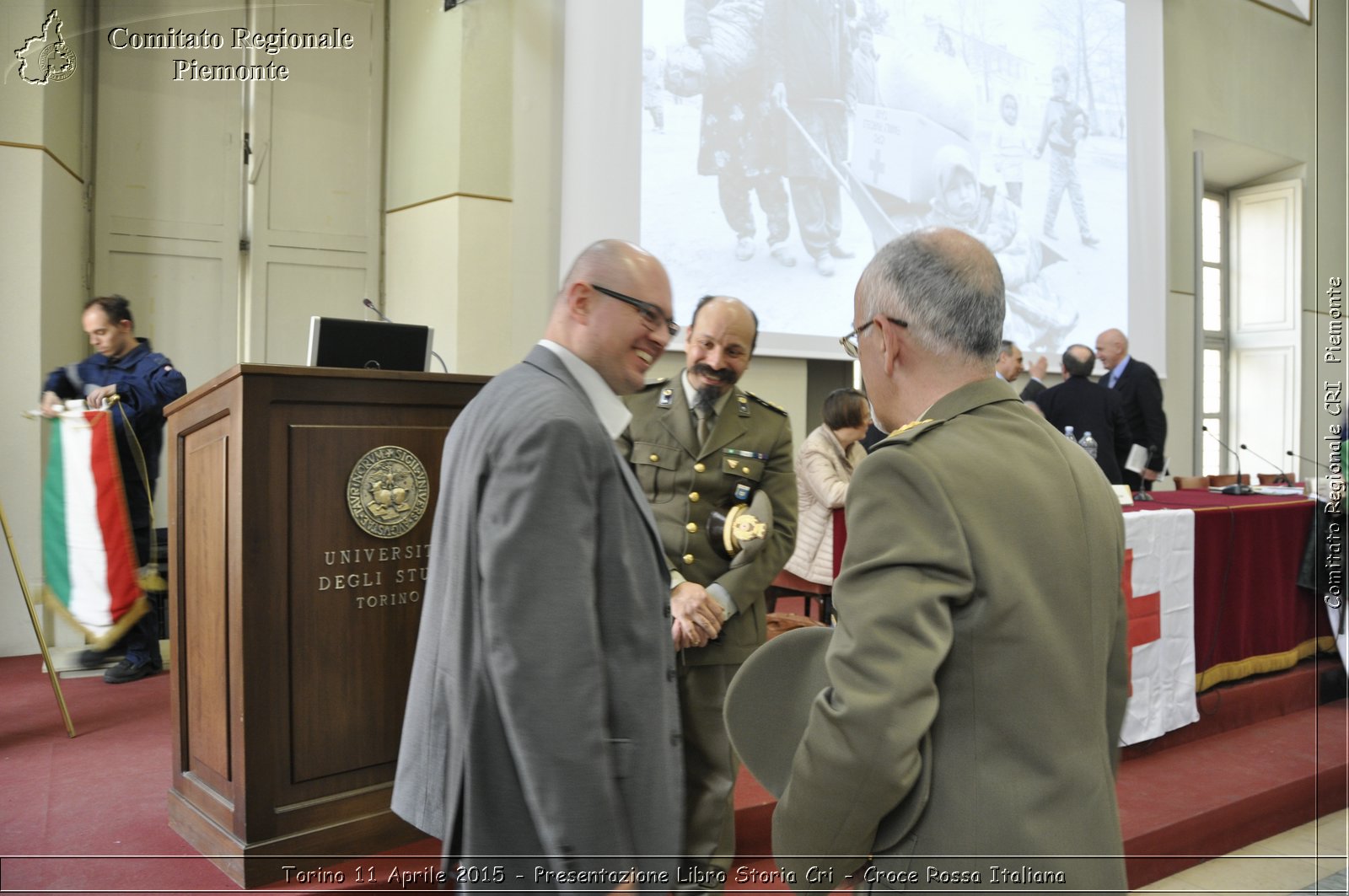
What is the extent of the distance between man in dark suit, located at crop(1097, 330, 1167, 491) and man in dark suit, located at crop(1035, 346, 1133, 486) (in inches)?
48.6

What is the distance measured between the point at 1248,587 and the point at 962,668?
12.8ft

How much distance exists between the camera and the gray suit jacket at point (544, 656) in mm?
1216

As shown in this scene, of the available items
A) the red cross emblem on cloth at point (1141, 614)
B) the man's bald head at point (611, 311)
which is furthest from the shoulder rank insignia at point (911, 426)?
the red cross emblem on cloth at point (1141, 614)

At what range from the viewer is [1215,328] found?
977 centimetres

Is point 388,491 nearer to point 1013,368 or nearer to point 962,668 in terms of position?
point 962,668

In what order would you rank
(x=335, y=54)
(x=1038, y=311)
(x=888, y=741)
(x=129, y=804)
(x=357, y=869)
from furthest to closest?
(x=1038, y=311) < (x=335, y=54) < (x=129, y=804) < (x=357, y=869) < (x=888, y=741)

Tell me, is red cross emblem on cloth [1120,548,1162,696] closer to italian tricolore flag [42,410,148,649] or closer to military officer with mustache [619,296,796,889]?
military officer with mustache [619,296,796,889]

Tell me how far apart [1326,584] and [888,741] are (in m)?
4.52

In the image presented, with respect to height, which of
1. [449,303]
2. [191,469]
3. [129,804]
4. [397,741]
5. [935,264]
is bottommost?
[129,804]

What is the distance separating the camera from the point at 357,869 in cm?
220

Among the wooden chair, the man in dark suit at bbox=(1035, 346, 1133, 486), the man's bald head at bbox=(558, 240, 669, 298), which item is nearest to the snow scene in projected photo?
the man in dark suit at bbox=(1035, 346, 1133, 486)

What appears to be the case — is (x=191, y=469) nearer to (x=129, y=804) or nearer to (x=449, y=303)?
(x=129, y=804)

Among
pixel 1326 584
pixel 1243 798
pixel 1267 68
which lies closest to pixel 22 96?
pixel 1243 798

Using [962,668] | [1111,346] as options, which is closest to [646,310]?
[962,668]
